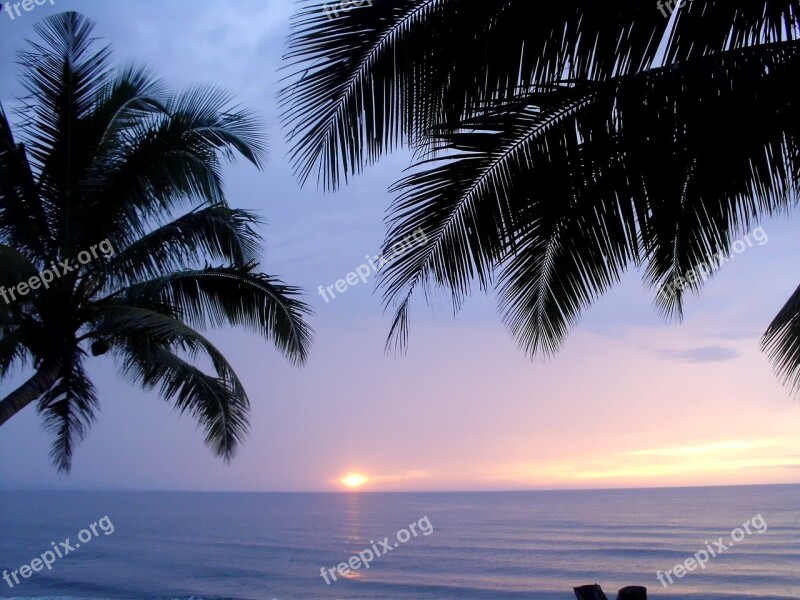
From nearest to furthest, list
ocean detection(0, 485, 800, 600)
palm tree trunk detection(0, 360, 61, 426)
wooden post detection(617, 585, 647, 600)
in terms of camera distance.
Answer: wooden post detection(617, 585, 647, 600) < palm tree trunk detection(0, 360, 61, 426) < ocean detection(0, 485, 800, 600)

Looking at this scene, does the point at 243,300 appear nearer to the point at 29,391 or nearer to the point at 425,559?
the point at 29,391

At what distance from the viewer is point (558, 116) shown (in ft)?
11.3

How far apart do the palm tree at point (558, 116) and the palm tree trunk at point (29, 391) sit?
513 centimetres

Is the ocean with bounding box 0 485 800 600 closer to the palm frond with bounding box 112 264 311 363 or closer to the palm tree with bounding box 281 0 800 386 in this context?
the palm frond with bounding box 112 264 311 363

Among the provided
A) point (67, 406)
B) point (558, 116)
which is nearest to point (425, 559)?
point (67, 406)

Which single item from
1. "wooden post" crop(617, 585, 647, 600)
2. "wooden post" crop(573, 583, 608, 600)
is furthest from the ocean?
"wooden post" crop(617, 585, 647, 600)

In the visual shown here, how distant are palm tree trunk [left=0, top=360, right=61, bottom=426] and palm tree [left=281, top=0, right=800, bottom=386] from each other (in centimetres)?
513

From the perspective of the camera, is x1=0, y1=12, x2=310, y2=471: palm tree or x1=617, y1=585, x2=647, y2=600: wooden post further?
x1=0, y1=12, x2=310, y2=471: palm tree

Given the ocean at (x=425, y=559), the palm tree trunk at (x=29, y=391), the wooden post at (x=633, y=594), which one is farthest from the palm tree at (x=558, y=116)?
the ocean at (x=425, y=559)

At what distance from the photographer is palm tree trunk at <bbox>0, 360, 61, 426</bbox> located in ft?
23.2

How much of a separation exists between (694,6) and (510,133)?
946 millimetres

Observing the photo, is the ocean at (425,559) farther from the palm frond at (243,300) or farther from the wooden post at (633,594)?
the wooden post at (633,594)

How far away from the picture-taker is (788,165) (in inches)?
136

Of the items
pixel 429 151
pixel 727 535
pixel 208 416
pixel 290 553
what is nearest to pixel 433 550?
pixel 290 553
